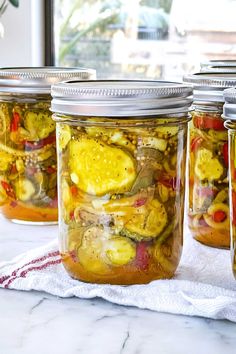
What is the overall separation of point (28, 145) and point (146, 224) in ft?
0.80

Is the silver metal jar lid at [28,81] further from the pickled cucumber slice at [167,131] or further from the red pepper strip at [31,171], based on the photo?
the pickled cucumber slice at [167,131]

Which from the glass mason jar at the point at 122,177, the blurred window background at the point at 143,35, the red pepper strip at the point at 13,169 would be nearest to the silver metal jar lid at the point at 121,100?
the glass mason jar at the point at 122,177

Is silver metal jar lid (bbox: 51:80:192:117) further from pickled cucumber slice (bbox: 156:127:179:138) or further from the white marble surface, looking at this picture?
the white marble surface

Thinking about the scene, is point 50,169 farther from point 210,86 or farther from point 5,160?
point 210,86

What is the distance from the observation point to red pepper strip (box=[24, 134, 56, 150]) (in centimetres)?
76

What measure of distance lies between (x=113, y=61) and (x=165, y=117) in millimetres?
1216

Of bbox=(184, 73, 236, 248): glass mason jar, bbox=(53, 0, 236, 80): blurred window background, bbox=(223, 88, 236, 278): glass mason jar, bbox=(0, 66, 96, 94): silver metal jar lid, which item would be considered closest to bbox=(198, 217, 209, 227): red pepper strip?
bbox=(184, 73, 236, 248): glass mason jar

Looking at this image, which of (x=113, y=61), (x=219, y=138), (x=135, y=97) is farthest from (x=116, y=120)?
(x=113, y=61)

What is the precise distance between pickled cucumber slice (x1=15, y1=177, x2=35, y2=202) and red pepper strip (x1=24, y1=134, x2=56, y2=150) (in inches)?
1.5

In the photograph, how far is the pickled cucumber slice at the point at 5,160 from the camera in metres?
0.78

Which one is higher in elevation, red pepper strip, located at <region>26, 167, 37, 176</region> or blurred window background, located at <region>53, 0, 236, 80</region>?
blurred window background, located at <region>53, 0, 236, 80</region>

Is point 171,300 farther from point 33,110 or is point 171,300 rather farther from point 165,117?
point 33,110

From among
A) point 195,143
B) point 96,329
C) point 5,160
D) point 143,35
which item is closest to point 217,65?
point 195,143

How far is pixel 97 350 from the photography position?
49 centimetres
